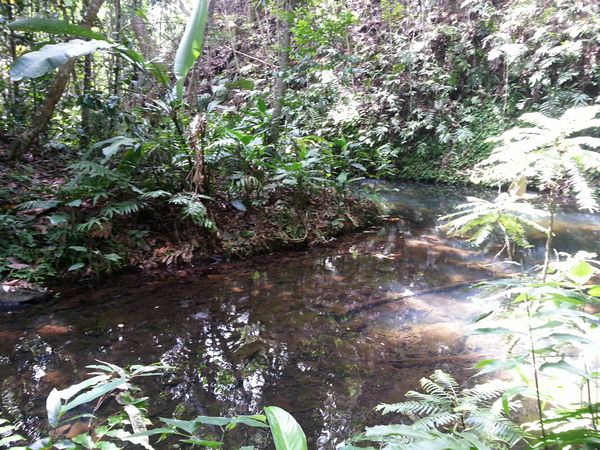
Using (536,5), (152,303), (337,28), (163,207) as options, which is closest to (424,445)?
(152,303)

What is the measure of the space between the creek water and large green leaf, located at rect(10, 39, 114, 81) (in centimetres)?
196

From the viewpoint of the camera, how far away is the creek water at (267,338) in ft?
7.39

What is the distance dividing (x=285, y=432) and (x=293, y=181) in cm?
488

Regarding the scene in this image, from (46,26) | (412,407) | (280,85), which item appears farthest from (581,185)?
(280,85)

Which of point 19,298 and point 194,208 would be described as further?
point 194,208

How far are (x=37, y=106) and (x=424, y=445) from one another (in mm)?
7102

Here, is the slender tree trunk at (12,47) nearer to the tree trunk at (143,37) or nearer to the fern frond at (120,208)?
the fern frond at (120,208)

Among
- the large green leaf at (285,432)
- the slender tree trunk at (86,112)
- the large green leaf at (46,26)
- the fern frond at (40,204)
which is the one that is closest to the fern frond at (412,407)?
the large green leaf at (285,432)

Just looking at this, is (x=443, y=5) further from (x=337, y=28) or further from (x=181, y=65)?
(x=181, y=65)

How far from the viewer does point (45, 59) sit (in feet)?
10.6

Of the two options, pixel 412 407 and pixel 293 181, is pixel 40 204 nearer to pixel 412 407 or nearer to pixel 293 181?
pixel 293 181

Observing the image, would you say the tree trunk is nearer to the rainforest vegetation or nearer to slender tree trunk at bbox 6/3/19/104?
the rainforest vegetation

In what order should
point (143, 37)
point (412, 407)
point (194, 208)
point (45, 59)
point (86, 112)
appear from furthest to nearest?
point (143, 37) < point (86, 112) < point (194, 208) < point (45, 59) < point (412, 407)

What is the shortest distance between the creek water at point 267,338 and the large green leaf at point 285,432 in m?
1.31
